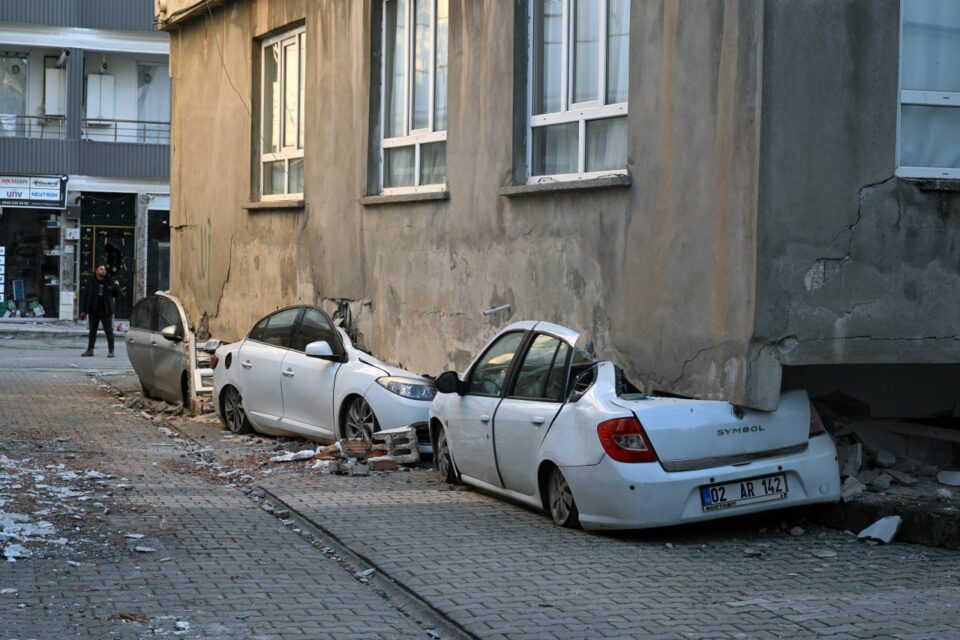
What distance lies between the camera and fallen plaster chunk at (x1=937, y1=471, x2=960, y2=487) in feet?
31.2

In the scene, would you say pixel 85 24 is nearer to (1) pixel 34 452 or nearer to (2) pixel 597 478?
(1) pixel 34 452

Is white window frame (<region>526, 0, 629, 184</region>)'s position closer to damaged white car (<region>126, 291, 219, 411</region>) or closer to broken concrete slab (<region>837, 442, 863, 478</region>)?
broken concrete slab (<region>837, 442, 863, 478</region>)

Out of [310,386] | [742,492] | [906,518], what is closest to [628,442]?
[742,492]

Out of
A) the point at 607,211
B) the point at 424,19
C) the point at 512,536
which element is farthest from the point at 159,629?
the point at 424,19

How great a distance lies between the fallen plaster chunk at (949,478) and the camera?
31.2 ft

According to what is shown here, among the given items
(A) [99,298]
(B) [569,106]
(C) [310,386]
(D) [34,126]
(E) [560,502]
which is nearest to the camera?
(E) [560,502]

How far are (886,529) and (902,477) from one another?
98 centimetres

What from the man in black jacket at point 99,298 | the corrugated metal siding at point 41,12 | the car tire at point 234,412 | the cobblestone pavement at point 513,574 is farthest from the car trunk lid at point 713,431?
the corrugated metal siding at point 41,12

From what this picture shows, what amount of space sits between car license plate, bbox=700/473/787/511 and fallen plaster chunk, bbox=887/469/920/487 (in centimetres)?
126

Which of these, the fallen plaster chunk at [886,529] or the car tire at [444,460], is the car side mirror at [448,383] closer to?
the car tire at [444,460]

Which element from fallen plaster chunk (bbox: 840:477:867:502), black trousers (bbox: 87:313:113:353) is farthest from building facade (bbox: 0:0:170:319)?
fallen plaster chunk (bbox: 840:477:867:502)

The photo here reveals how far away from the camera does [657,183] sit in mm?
10461

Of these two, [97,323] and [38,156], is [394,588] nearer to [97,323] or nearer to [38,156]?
[97,323]

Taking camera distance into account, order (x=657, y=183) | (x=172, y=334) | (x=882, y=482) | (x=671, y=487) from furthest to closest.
Answer: (x=172, y=334)
(x=657, y=183)
(x=882, y=482)
(x=671, y=487)
